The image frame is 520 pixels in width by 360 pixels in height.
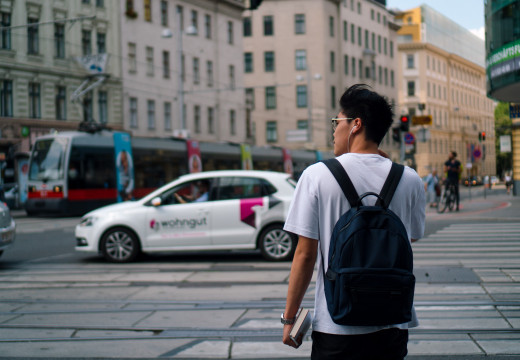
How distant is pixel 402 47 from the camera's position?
9812 centimetres

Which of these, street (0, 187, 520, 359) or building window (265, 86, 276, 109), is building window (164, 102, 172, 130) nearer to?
building window (265, 86, 276, 109)

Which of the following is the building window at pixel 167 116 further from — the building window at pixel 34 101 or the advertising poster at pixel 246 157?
the building window at pixel 34 101

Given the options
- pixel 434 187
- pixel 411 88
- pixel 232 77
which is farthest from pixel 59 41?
pixel 411 88

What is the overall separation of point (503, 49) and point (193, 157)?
15.9 metres

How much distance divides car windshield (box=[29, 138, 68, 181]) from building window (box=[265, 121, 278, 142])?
46793mm

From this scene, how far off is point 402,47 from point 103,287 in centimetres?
9222

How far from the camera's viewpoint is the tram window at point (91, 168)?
29.0 metres

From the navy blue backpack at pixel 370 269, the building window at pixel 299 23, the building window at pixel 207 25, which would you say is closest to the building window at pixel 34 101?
the building window at pixel 207 25

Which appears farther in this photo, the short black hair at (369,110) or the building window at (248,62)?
the building window at (248,62)

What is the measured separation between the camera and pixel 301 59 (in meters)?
74.9

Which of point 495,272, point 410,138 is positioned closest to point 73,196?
point 410,138

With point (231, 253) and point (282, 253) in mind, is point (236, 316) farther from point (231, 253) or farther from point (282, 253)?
point (231, 253)

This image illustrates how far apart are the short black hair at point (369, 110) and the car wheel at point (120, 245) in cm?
983

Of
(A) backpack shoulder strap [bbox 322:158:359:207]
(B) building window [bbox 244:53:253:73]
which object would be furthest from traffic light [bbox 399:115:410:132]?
(B) building window [bbox 244:53:253:73]
